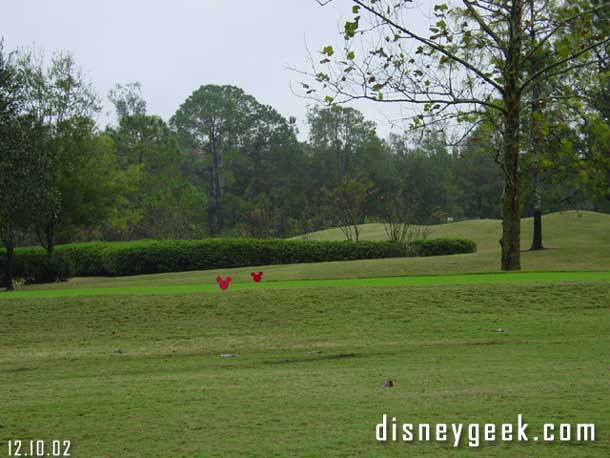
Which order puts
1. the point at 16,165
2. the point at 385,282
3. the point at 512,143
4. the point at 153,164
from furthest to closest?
the point at 153,164
the point at 16,165
the point at 512,143
the point at 385,282

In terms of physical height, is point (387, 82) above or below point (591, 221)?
above

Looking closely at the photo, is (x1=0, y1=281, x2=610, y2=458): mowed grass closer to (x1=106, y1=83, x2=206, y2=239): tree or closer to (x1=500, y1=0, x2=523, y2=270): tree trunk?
(x1=500, y1=0, x2=523, y2=270): tree trunk

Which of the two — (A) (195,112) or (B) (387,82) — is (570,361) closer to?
(B) (387,82)

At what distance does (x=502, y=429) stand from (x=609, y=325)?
8.58 metres

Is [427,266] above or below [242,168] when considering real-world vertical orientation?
below

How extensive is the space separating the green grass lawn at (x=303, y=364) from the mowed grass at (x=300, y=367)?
26 millimetres

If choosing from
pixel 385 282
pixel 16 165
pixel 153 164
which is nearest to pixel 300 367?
A: pixel 385 282

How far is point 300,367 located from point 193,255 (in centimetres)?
2560

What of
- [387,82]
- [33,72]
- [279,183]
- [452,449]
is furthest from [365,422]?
[279,183]

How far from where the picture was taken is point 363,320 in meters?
14.1

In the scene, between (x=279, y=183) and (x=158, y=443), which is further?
(x=279, y=183)

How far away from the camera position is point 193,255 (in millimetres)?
35000

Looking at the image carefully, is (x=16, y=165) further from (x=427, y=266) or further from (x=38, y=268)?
(x=427, y=266)

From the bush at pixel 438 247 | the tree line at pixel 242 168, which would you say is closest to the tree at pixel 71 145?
the tree line at pixel 242 168
